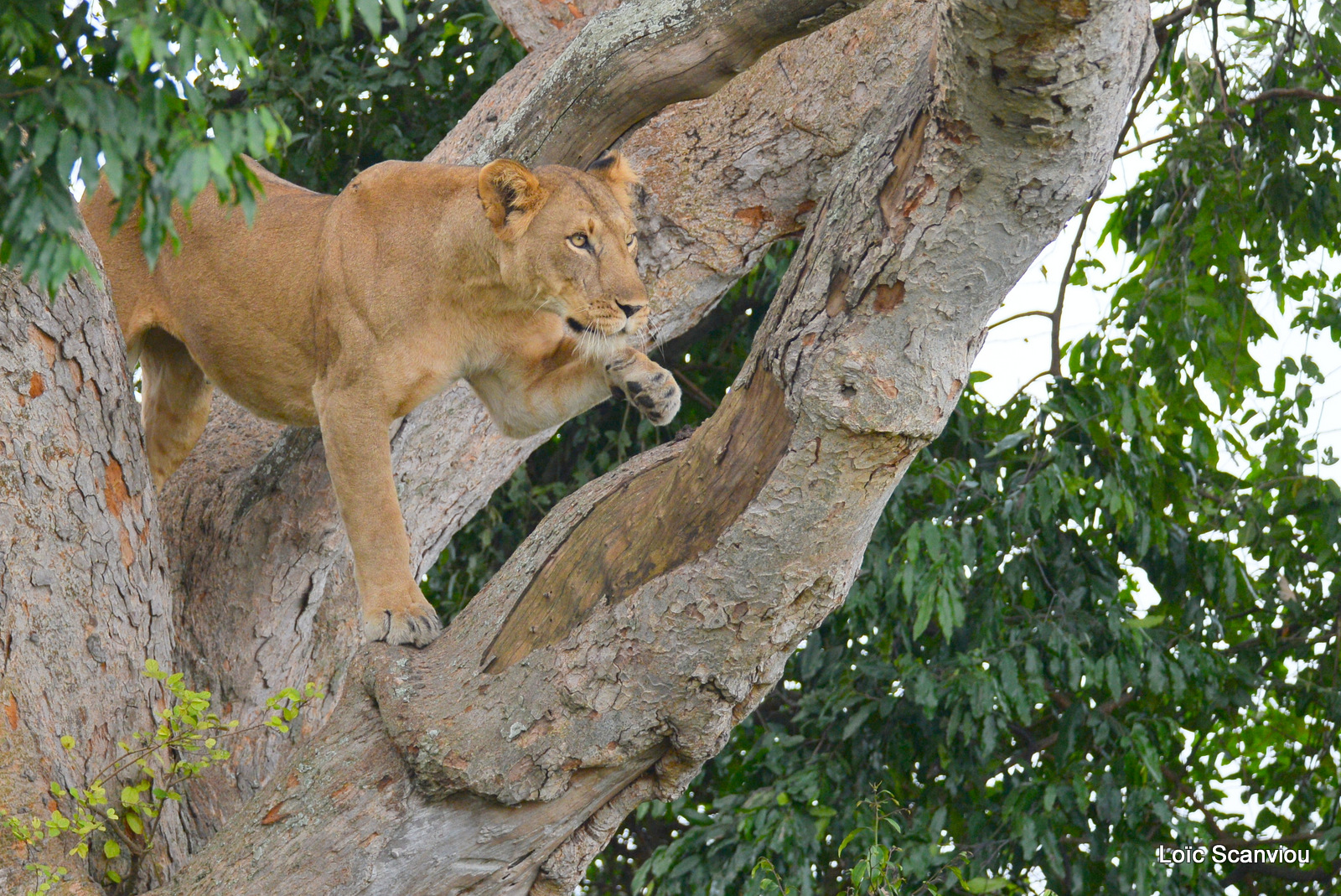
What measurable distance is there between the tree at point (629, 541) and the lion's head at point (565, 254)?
555 mm

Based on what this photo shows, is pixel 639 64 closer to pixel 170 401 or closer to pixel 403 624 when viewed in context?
pixel 403 624

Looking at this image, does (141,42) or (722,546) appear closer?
(141,42)

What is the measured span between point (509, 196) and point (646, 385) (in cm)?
61

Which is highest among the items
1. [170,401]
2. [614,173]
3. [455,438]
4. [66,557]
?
[614,173]

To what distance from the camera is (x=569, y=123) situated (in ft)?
13.3

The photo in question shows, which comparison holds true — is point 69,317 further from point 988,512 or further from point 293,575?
point 988,512

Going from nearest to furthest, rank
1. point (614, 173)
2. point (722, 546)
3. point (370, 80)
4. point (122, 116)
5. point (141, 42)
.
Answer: point (141, 42), point (122, 116), point (722, 546), point (614, 173), point (370, 80)

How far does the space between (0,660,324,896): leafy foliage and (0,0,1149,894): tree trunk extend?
146 millimetres

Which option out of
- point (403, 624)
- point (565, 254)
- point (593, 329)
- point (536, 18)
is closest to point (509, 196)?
point (565, 254)

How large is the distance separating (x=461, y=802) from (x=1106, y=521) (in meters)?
3.33

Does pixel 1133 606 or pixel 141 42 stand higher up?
pixel 1133 606

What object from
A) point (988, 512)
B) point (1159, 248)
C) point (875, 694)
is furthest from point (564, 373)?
point (1159, 248)

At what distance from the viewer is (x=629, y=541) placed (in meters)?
2.82

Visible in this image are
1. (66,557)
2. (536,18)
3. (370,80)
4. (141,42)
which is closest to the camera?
(141,42)
